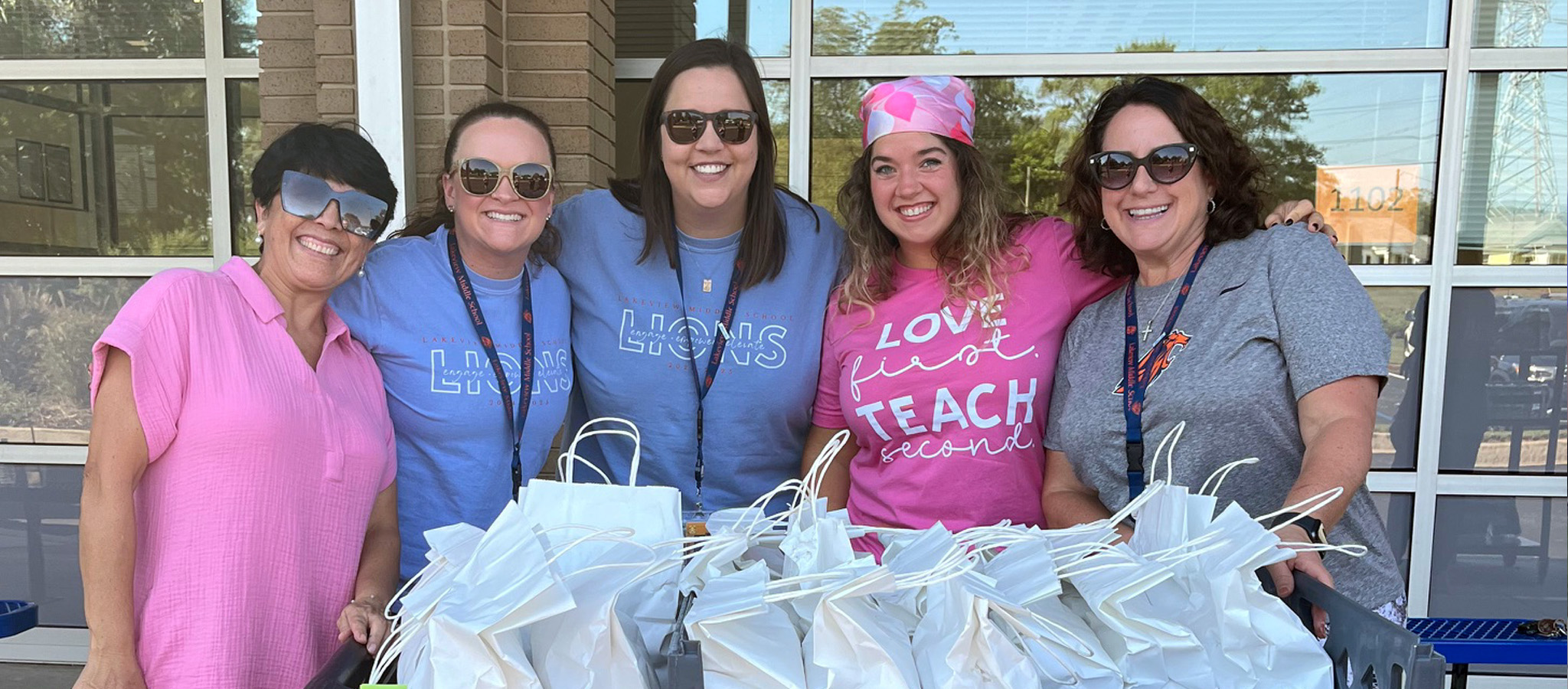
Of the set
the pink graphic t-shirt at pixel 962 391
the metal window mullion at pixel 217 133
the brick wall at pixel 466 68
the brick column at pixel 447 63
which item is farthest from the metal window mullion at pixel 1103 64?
the metal window mullion at pixel 217 133

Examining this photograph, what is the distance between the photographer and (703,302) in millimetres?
2531

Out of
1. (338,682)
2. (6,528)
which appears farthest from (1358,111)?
(6,528)

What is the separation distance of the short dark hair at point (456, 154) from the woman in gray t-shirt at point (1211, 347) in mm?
1325

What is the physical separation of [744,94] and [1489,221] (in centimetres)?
411

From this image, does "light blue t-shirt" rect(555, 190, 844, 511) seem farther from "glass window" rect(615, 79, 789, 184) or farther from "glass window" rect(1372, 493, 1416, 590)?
"glass window" rect(1372, 493, 1416, 590)

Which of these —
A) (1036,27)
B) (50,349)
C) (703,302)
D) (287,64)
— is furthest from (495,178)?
(50,349)

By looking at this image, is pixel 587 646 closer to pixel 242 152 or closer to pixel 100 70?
pixel 242 152

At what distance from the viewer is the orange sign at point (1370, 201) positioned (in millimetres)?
4703

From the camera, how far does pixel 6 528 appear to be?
5.25 meters

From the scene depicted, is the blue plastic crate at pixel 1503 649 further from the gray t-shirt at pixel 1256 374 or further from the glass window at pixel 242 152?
the glass window at pixel 242 152

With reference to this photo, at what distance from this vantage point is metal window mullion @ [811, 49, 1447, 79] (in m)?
4.64

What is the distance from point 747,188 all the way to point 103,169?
4429 mm

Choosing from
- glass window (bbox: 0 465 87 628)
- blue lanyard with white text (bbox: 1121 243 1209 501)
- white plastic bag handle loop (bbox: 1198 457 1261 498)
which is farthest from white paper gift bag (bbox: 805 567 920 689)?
glass window (bbox: 0 465 87 628)

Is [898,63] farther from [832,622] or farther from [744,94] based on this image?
[832,622]
